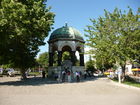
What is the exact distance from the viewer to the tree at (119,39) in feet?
67.7

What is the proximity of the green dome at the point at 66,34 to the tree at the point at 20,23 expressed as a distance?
421 inches

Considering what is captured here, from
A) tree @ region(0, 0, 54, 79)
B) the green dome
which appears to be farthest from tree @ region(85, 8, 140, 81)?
the green dome

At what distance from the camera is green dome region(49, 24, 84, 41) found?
108ft

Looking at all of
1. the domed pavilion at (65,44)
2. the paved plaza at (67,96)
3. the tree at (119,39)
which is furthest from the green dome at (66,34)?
Answer: the paved plaza at (67,96)

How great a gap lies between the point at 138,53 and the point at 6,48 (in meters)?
16.4

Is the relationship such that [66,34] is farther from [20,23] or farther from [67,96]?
[67,96]

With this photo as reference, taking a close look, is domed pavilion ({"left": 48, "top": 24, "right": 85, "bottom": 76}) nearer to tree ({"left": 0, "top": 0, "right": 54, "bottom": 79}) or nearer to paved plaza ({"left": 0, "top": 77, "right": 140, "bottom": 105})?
tree ({"left": 0, "top": 0, "right": 54, "bottom": 79})

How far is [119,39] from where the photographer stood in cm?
2077

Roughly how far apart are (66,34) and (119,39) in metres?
14.4

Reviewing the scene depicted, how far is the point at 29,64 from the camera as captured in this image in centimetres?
2805

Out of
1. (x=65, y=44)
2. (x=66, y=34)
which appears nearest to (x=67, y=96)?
(x=65, y=44)

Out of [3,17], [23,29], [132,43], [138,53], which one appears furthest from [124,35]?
[3,17]

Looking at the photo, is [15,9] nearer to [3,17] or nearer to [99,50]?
[3,17]

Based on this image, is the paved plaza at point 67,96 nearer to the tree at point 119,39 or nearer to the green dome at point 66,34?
the tree at point 119,39
